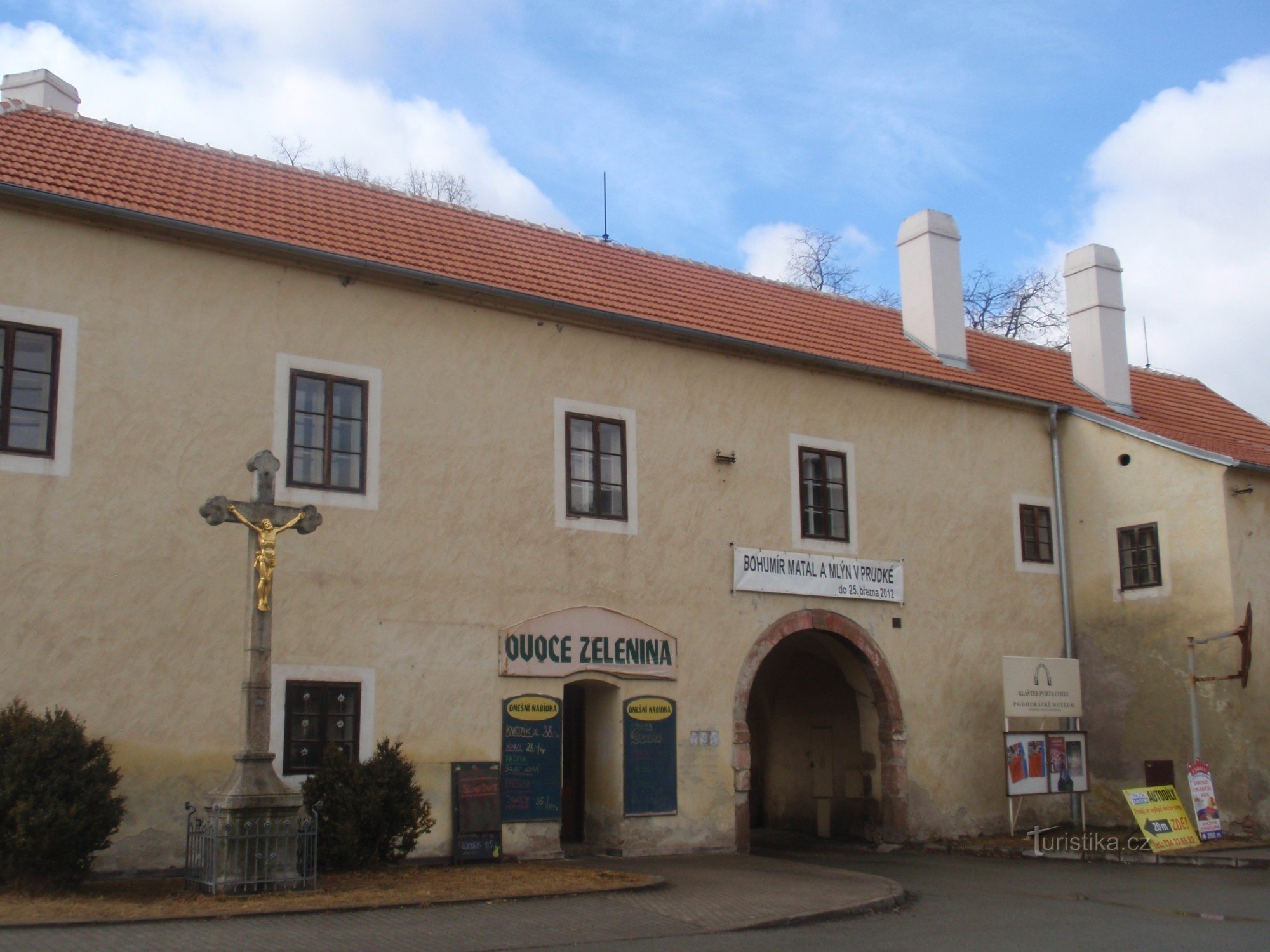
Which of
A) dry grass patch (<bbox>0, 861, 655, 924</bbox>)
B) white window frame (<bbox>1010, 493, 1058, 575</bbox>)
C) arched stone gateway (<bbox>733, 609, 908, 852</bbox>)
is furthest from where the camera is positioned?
white window frame (<bbox>1010, 493, 1058, 575</bbox>)

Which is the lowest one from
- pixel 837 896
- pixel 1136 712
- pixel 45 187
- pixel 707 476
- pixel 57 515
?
pixel 837 896

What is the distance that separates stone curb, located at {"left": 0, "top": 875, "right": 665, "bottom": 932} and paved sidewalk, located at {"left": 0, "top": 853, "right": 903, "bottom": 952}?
0.05 m

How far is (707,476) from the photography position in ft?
57.9

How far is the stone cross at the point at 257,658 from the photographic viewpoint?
11328 mm

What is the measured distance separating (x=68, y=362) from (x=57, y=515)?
1.57 meters

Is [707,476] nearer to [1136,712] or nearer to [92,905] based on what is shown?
[1136,712]

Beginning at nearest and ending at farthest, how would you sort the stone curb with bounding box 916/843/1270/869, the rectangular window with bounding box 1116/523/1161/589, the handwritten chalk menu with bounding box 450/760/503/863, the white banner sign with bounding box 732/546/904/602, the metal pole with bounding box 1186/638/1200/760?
1. the handwritten chalk menu with bounding box 450/760/503/863
2. the stone curb with bounding box 916/843/1270/869
3. the white banner sign with bounding box 732/546/904/602
4. the metal pole with bounding box 1186/638/1200/760
5. the rectangular window with bounding box 1116/523/1161/589

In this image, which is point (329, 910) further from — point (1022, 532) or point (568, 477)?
point (1022, 532)

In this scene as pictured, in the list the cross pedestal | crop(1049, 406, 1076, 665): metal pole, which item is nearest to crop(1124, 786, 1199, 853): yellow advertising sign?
crop(1049, 406, 1076, 665): metal pole

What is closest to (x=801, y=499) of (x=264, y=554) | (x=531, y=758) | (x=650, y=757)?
(x=650, y=757)

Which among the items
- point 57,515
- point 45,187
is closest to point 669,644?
point 57,515

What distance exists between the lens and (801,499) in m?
18.6

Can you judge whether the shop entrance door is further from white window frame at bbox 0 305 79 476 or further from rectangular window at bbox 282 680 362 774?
white window frame at bbox 0 305 79 476

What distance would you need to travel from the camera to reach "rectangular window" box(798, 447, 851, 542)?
18.7 meters
